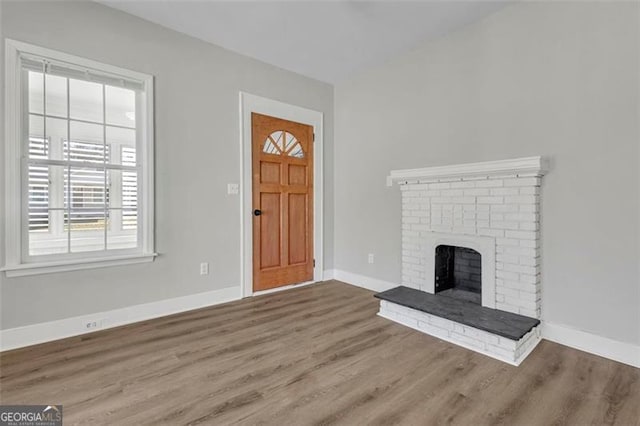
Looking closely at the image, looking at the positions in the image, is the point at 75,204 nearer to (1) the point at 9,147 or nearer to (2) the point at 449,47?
(1) the point at 9,147

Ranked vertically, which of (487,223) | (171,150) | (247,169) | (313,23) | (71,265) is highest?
(313,23)

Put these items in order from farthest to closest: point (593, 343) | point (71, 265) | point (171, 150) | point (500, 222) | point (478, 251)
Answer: point (171, 150) < point (478, 251) < point (500, 222) < point (71, 265) < point (593, 343)

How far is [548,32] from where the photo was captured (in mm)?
2373

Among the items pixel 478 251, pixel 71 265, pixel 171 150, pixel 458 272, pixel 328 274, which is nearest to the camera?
pixel 71 265

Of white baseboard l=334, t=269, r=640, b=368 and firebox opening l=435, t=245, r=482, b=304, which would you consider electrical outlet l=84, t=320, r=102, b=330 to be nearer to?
firebox opening l=435, t=245, r=482, b=304

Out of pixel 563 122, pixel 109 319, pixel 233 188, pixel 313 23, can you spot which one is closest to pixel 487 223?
pixel 563 122

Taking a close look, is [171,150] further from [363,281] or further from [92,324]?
[363,281]

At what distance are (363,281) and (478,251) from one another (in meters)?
1.52

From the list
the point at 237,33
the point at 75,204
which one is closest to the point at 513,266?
the point at 237,33

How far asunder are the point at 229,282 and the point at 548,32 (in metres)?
3.65

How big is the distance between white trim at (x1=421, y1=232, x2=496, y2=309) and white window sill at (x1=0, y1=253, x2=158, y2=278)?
264cm

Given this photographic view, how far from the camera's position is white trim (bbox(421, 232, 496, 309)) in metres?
2.61

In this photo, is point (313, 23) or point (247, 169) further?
point (247, 169)

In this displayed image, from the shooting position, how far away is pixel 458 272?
3.20 meters
